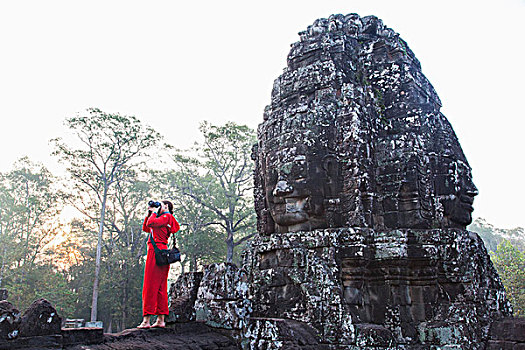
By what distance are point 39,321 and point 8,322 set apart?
226mm

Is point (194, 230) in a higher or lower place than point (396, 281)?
higher

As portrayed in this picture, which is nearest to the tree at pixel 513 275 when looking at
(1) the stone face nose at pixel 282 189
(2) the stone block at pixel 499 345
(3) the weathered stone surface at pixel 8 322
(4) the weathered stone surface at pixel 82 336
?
(2) the stone block at pixel 499 345

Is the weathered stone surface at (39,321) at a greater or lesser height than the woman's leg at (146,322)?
greater

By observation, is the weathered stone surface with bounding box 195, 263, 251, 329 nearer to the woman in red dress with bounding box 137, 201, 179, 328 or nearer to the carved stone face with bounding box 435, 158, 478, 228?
the woman in red dress with bounding box 137, 201, 179, 328

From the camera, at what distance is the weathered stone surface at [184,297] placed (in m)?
4.57

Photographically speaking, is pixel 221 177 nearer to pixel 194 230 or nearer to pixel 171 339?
pixel 194 230

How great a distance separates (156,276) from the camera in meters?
4.43

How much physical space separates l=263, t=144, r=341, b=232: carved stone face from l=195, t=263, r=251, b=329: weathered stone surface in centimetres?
281

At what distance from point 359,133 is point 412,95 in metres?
1.50

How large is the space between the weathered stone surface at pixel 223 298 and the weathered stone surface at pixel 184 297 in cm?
9

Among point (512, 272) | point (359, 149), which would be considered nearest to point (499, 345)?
point (359, 149)

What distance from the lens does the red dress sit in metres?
4.30

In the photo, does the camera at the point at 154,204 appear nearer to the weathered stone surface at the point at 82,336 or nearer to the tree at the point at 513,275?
the weathered stone surface at the point at 82,336

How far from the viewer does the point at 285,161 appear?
757 centimetres
